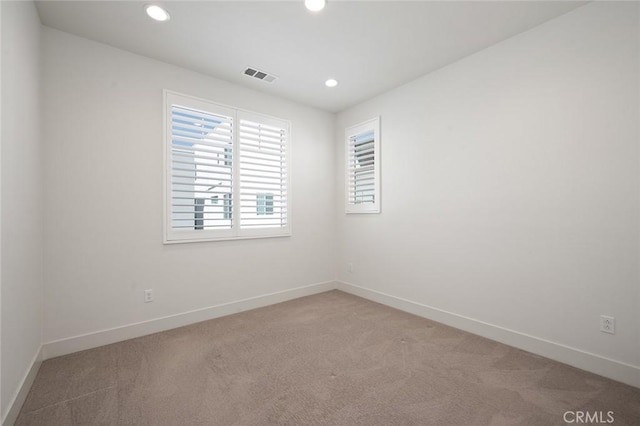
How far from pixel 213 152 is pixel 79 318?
2.00 metres

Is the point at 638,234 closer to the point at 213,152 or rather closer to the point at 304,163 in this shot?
the point at 304,163

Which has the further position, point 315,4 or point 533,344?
point 533,344

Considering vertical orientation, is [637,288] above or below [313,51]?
below

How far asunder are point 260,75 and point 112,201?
2036 millimetres

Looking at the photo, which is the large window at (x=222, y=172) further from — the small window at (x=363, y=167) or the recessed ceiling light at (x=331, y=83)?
the small window at (x=363, y=167)

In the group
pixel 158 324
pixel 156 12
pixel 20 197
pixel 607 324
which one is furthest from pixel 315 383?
pixel 156 12

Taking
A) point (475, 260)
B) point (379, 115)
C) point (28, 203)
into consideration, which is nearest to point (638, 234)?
point (475, 260)

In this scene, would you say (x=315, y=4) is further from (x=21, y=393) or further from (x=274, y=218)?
(x=21, y=393)

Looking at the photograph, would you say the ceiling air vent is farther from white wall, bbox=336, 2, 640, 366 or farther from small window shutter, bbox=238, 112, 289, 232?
white wall, bbox=336, 2, 640, 366

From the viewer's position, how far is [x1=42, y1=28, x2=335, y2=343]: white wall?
2.42 meters

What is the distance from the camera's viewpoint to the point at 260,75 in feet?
10.6

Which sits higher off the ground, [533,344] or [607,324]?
[607,324]

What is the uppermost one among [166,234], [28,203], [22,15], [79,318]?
[22,15]

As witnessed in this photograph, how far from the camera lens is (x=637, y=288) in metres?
1.95
